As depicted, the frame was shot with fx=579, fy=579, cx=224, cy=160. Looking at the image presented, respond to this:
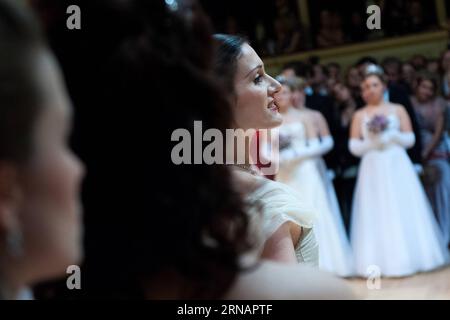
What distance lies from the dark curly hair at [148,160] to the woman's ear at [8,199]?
0.18 metres

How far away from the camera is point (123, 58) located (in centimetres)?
70

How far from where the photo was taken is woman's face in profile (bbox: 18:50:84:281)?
0.54 m

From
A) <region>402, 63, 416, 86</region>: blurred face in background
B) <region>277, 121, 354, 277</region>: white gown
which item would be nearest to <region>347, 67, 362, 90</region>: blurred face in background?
<region>402, 63, 416, 86</region>: blurred face in background

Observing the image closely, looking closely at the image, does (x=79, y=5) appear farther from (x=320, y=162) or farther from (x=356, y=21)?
(x=356, y=21)

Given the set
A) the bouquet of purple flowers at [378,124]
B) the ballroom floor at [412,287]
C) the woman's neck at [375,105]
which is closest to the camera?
the ballroom floor at [412,287]

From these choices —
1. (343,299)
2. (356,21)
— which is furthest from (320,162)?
(343,299)

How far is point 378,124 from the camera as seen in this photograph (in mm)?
4457

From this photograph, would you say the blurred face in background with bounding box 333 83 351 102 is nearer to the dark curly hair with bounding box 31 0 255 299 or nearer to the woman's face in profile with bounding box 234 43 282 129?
the woman's face in profile with bounding box 234 43 282 129

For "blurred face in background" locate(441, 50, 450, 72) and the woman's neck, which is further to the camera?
"blurred face in background" locate(441, 50, 450, 72)

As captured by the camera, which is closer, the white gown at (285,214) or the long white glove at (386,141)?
the white gown at (285,214)

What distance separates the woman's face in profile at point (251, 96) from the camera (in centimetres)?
145

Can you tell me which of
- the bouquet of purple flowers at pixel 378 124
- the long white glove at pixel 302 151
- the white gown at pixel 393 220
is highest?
the bouquet of purple flowers at pixel 378 124

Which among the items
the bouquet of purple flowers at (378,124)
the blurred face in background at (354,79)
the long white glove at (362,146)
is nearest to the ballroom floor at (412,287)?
the long white glove at (362,146)

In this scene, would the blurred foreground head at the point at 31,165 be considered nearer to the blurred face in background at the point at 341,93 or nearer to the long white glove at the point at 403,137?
the long white glove at the point at 403,137
